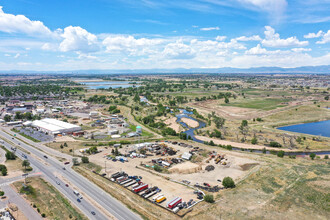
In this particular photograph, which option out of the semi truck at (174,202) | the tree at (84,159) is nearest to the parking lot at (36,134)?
the tree at (84,159)

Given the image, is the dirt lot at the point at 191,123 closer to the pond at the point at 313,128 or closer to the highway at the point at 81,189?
the pond at the point at 313,128

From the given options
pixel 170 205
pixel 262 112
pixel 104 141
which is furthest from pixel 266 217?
pixel 262 112

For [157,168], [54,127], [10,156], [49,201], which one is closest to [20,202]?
[49,201]

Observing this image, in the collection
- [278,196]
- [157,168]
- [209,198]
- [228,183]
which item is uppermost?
[209,198]

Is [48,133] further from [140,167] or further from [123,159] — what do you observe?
[140,167]

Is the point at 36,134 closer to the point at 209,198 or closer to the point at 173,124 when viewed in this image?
the point at 173,124
